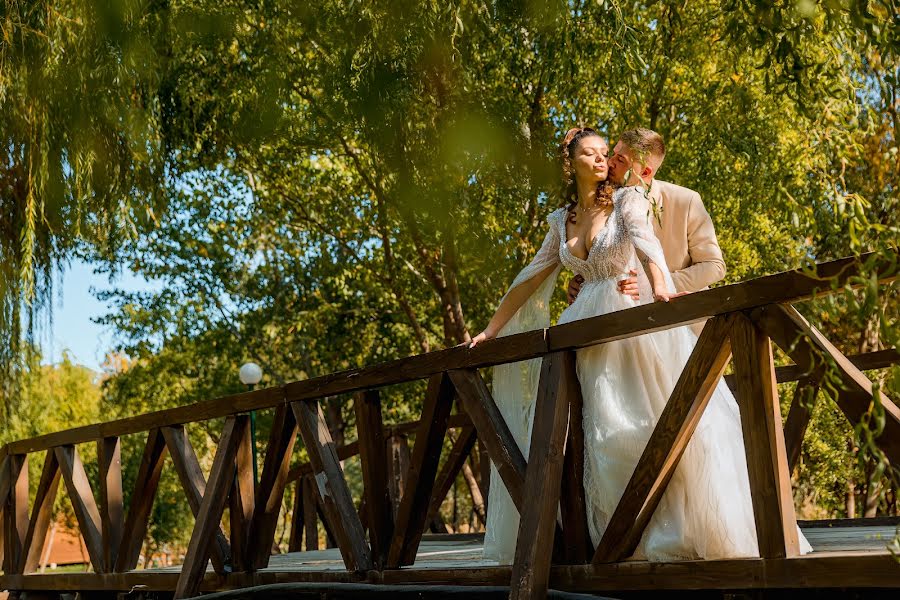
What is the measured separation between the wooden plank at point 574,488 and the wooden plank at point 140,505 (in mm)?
2986

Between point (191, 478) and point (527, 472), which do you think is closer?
point (527, 472)

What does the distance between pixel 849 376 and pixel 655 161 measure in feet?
5.44

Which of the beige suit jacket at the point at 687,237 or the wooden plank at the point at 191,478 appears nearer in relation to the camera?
the beige suit jacket at the point at 687,237

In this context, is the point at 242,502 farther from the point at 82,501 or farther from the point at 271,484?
the point at 82,501

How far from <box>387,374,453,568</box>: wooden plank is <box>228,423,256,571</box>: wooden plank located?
3.76 ft

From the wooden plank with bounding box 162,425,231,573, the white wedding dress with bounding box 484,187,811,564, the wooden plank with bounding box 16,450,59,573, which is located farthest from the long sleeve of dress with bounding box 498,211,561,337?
the wooden plank with bounding box 16,450,59,573

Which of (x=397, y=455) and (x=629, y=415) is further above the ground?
(x=397, y=455)

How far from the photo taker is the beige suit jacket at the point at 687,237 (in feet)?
15.1

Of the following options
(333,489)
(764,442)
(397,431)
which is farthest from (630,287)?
(397,431)

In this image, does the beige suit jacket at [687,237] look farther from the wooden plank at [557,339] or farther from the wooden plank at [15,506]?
the wooden plank at [15,506]

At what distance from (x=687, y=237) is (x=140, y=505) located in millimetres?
3574

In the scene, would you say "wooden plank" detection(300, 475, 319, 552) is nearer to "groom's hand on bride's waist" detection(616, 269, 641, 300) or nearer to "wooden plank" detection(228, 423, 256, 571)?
"wooden plank" detection(228, 423, 256, 571)

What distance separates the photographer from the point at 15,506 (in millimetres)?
7773

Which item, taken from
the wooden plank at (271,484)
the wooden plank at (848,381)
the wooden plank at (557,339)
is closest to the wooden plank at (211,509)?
the wooden plank at (557,339)
